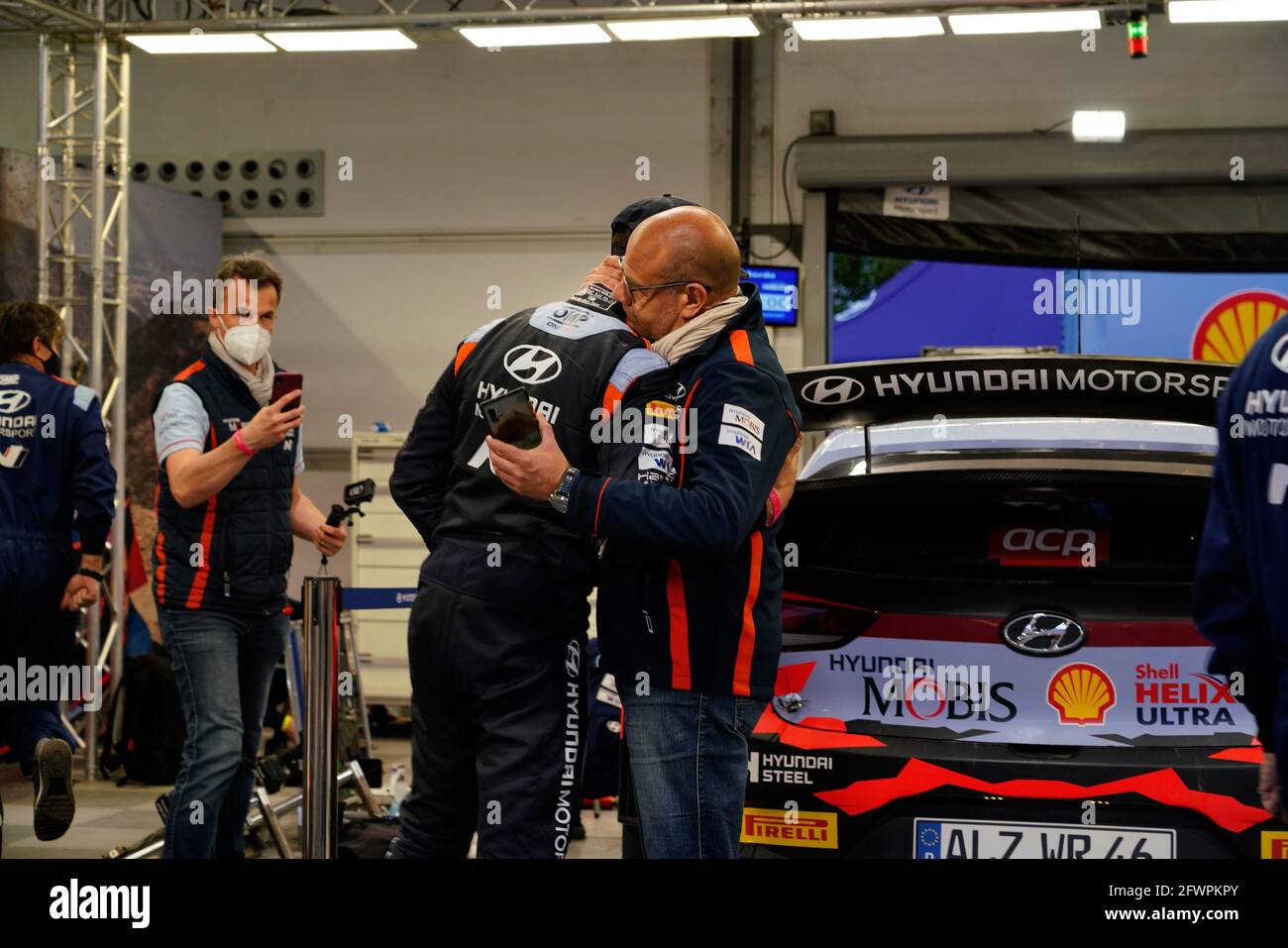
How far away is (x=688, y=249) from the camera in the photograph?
2545mm

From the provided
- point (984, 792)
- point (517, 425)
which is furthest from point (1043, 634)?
point (517, 425)

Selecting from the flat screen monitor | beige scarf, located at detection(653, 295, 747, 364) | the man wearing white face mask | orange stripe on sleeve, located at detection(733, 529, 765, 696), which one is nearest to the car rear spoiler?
beige scarf, located at detection(653, 295, 747, 364)

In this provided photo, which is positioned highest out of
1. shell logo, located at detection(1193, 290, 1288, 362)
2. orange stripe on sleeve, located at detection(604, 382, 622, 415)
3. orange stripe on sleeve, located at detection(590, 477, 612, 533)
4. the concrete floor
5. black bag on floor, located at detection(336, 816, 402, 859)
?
shell logo, located at detection(1193, 290, 1288, 362)

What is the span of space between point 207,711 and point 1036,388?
2395 millimetres

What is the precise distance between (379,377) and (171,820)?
271 inches

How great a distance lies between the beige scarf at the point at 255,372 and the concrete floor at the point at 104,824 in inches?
74.1

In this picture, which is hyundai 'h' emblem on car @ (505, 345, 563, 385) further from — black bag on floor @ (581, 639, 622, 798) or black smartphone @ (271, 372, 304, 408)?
black bag on floor @ (581, 639, 622, 798)

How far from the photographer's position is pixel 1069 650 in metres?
2.66

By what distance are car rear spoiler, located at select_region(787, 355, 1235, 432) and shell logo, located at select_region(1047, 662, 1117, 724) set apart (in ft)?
1.98

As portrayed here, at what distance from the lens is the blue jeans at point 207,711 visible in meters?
3.95

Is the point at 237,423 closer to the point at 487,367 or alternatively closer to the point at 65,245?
the point at 487,367

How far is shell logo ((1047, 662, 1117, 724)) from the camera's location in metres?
2.62

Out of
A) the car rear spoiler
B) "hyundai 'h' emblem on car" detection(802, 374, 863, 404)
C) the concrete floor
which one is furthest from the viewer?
the concrete floor
